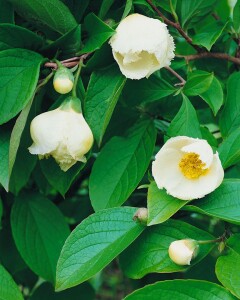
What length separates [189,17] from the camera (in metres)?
1.31

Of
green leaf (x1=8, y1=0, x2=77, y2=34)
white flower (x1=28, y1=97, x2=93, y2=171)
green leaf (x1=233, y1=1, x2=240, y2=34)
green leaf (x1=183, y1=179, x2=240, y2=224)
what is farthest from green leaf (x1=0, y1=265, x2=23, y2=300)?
green leaf (x1=233, y1=1, x2=240, y2=34)

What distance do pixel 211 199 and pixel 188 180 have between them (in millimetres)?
56

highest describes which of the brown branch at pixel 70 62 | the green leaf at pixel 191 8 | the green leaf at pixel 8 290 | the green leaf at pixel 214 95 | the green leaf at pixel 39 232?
the brown branch at pixel 70 62

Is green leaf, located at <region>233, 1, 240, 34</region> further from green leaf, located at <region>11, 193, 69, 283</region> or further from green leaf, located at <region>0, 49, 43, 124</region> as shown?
green leaf, located at <region>11, 193, 69, 283</region>

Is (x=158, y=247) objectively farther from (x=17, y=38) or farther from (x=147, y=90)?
(x=17, y=38)

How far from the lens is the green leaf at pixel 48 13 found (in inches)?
42.6

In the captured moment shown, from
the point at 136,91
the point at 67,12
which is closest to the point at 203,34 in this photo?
the point at 136,91

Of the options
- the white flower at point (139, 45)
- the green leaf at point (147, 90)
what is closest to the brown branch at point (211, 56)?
the green leaf at point (147, 90)

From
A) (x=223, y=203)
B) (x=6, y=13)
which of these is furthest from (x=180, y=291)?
(x=6, y=13)

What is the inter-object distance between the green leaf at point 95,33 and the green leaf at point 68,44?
2 cm

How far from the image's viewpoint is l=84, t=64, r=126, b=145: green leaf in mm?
1109

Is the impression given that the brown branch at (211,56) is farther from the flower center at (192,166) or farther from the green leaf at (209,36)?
the flower center at (192,166)

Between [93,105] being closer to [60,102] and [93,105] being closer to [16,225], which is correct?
[60,102]

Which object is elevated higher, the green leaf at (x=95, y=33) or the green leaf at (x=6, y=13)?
the green leaf at (x=6, y=13)
